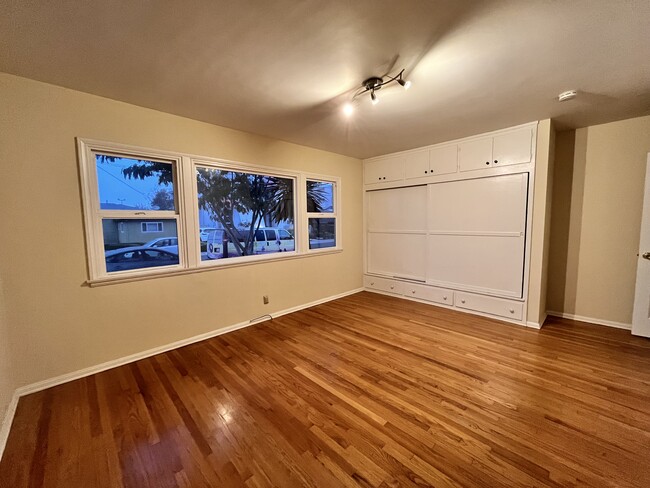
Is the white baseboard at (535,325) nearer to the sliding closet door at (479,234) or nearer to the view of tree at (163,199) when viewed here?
the sliding closet door at (479,234)

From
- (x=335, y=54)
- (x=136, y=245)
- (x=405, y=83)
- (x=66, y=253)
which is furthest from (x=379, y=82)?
(x=66, y=253)

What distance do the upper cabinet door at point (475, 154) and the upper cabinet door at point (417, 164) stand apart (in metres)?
0.49

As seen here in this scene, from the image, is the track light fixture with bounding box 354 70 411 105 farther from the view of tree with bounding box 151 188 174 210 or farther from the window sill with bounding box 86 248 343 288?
the window sill with bounding box 86 248 343 288

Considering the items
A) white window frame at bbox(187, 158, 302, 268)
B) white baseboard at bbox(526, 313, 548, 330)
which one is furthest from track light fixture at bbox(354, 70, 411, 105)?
white baseboard at bbox(526, 313, 548, 330)

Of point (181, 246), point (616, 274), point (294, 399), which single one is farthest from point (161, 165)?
point (616, 274)

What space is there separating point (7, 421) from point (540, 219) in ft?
16.5

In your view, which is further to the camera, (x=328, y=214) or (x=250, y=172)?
(x=328, y=214)

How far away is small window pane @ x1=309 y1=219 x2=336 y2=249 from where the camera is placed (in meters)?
4.23

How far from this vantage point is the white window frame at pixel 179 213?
7.59 ft

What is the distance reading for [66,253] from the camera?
223 cm

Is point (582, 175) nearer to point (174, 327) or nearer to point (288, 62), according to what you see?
point (288, 62)

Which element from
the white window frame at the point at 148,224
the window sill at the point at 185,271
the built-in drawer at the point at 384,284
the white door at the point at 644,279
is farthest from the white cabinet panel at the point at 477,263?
the white window frame at the point at 148,224

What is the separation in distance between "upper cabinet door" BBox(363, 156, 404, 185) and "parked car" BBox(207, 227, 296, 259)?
190cm

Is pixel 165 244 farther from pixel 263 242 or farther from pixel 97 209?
pixel 263 242
